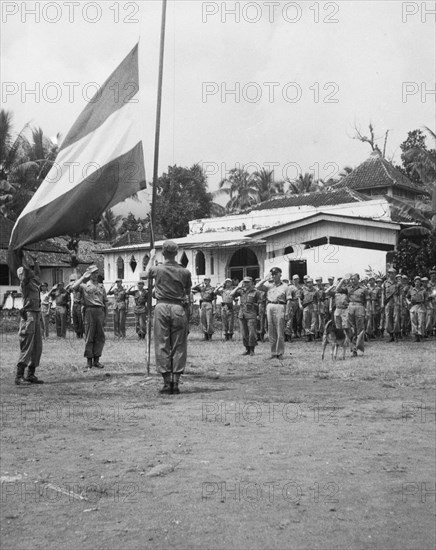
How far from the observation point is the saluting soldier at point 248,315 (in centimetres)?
1590

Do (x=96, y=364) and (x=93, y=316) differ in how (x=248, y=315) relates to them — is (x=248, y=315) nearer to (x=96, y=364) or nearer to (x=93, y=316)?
(x=96, y=364)

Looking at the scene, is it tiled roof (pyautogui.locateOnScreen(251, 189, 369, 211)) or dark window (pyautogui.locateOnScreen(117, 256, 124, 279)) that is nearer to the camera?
tiled roof (pyautogui.locateOnScreen(251, 189, 369, 211))

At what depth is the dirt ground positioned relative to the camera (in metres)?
4.33

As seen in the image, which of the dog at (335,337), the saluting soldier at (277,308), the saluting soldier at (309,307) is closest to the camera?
the saluting soldier at (277,308)

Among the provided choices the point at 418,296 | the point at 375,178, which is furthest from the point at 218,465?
the point at 375,178

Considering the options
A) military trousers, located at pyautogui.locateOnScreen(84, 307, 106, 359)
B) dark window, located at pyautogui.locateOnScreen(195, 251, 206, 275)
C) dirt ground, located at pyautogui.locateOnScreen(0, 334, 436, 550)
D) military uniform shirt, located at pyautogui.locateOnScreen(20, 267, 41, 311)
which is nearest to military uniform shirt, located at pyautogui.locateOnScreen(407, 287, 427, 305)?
dirt ground, located at pyautogui.locateOnScreen(0, 334, 436, 550)

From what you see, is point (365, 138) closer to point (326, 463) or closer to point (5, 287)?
point (5, 287)

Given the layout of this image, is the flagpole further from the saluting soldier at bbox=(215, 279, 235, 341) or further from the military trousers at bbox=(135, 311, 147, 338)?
the military trousers at bbox=(135, 311, 147, 338)

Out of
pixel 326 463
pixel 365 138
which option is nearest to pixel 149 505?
pixel 326 463

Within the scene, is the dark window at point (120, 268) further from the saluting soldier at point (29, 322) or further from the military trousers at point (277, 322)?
the saluting soldier at point (29, 322)

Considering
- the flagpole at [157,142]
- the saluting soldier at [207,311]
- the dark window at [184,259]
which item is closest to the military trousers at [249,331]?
the saluting soldier at [207,311]

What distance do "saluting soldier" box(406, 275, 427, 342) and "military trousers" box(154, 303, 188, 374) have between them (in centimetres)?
1160

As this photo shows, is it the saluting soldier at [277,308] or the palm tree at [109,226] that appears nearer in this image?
the saluting soldier at [277,308]

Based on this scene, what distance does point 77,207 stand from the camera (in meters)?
9.33
